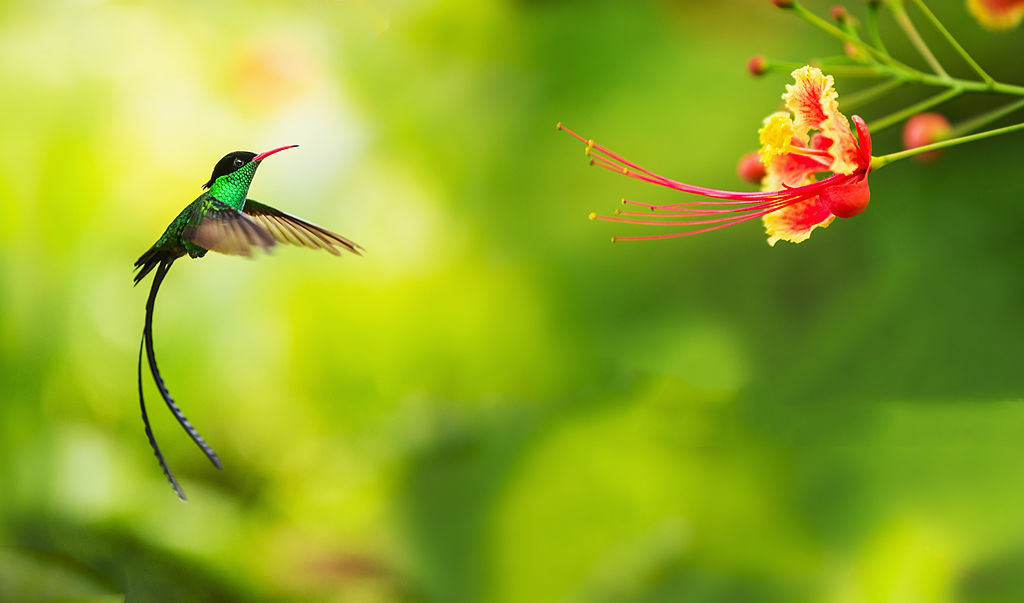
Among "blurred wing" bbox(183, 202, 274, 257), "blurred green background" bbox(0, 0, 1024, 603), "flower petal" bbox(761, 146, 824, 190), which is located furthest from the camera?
"blurred green background" bbox(0, 0, 1024, 603)

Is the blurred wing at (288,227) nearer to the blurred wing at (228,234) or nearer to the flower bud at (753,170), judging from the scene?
the blurred wing at (228,234)

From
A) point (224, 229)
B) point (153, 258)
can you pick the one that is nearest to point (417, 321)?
point (153, 258)

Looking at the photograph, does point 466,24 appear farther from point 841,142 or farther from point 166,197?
point 841,142

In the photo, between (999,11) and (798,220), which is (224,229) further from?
(999,11)

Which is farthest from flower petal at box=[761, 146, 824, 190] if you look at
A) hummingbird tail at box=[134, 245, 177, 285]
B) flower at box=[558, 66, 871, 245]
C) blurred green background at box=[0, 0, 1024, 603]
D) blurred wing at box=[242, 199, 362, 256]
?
blurred green background at box=[0, 0, 1024, 603]

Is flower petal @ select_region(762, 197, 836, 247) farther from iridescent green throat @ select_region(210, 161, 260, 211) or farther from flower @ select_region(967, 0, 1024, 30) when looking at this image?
iridescent green throat @ select_region(210, 161, 260, 211)

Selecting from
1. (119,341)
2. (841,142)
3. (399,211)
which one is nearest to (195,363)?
(119,341)
